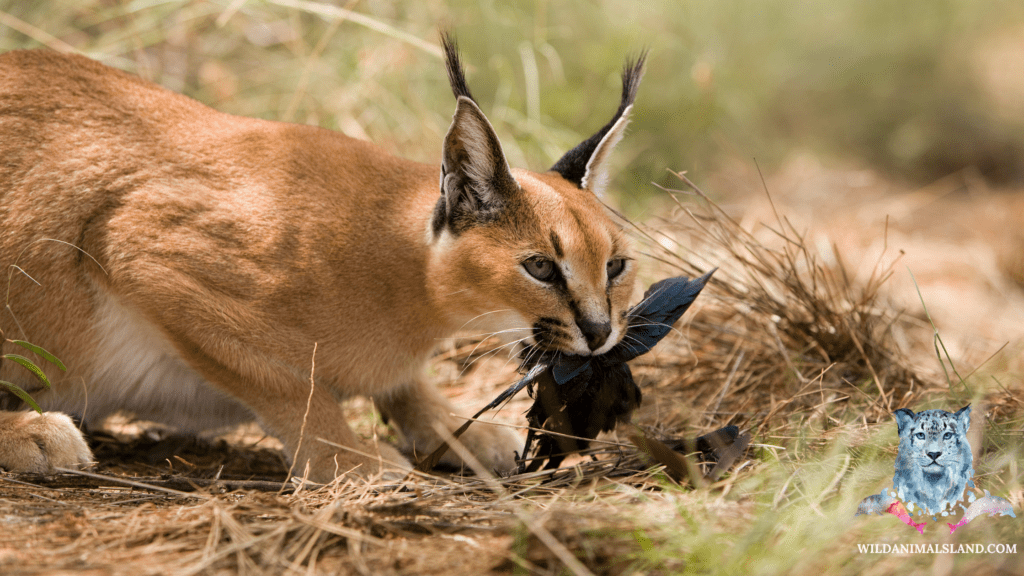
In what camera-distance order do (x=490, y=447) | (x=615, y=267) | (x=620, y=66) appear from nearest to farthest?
1. (x=615, y=267)
2. (x=490, y=447)
3. (x=620, y=66)

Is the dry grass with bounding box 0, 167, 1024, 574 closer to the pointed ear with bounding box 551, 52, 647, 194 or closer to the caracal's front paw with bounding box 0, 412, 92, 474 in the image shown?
the caracal's front paw with bounding box 0, 412, 92, 474

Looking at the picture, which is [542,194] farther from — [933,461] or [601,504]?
[933,461]

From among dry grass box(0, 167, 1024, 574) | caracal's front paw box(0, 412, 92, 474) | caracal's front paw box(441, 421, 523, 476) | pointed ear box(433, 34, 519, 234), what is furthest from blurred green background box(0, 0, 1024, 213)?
caracal's front paw box(0, 412, 92, 474)

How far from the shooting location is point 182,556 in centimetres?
193

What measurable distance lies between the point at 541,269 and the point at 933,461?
4.56 feet

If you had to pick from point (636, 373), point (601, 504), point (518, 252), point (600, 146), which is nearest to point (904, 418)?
point (601, 504)

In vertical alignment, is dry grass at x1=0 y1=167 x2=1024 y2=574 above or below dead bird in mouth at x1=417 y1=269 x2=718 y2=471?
below

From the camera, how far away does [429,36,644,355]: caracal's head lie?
2684 mm

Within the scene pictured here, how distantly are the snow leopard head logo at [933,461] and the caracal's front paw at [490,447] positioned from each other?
67.7 inches

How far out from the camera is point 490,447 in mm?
3461

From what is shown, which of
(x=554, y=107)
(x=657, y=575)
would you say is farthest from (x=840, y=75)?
(x=657, y=575)

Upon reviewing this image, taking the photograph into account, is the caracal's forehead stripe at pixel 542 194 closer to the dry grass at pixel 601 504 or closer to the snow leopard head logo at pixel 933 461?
the dry grass at pixel 601 504

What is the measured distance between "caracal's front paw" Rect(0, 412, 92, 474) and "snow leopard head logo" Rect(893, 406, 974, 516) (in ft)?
9.01

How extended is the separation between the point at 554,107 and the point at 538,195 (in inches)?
141
